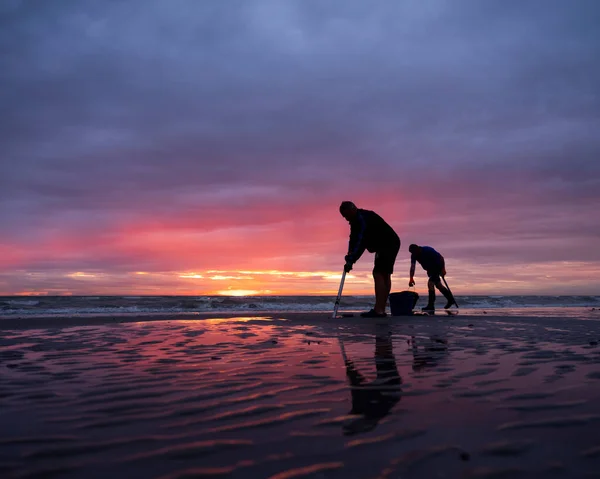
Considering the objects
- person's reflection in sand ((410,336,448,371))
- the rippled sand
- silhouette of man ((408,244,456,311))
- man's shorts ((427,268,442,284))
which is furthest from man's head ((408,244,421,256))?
the rippled sand

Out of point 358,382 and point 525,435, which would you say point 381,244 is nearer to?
point 358,382

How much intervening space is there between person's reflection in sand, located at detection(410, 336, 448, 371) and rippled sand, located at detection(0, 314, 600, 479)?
0.03 meters

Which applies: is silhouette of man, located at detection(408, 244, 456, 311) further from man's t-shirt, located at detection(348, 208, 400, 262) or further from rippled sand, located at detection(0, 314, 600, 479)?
rippled sand, located at detection(0, 314, 600, 479)

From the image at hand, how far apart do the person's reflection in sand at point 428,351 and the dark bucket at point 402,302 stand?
6.47 m

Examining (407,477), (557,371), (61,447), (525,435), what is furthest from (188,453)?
(557,371)

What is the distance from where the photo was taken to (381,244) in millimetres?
11789

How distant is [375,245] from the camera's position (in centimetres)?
1182

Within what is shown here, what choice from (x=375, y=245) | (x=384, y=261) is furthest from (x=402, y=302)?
(x=375, y=245)

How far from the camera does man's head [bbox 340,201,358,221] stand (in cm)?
1152

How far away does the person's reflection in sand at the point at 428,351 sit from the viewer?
4.27 m

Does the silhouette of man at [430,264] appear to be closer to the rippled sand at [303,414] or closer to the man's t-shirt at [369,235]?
the man's t-shirt at [369,235]

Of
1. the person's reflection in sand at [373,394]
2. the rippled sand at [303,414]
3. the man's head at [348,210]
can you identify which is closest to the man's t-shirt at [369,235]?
the man's head at [348,210]

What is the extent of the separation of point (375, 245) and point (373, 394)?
8968 millimetres

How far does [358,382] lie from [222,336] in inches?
162
